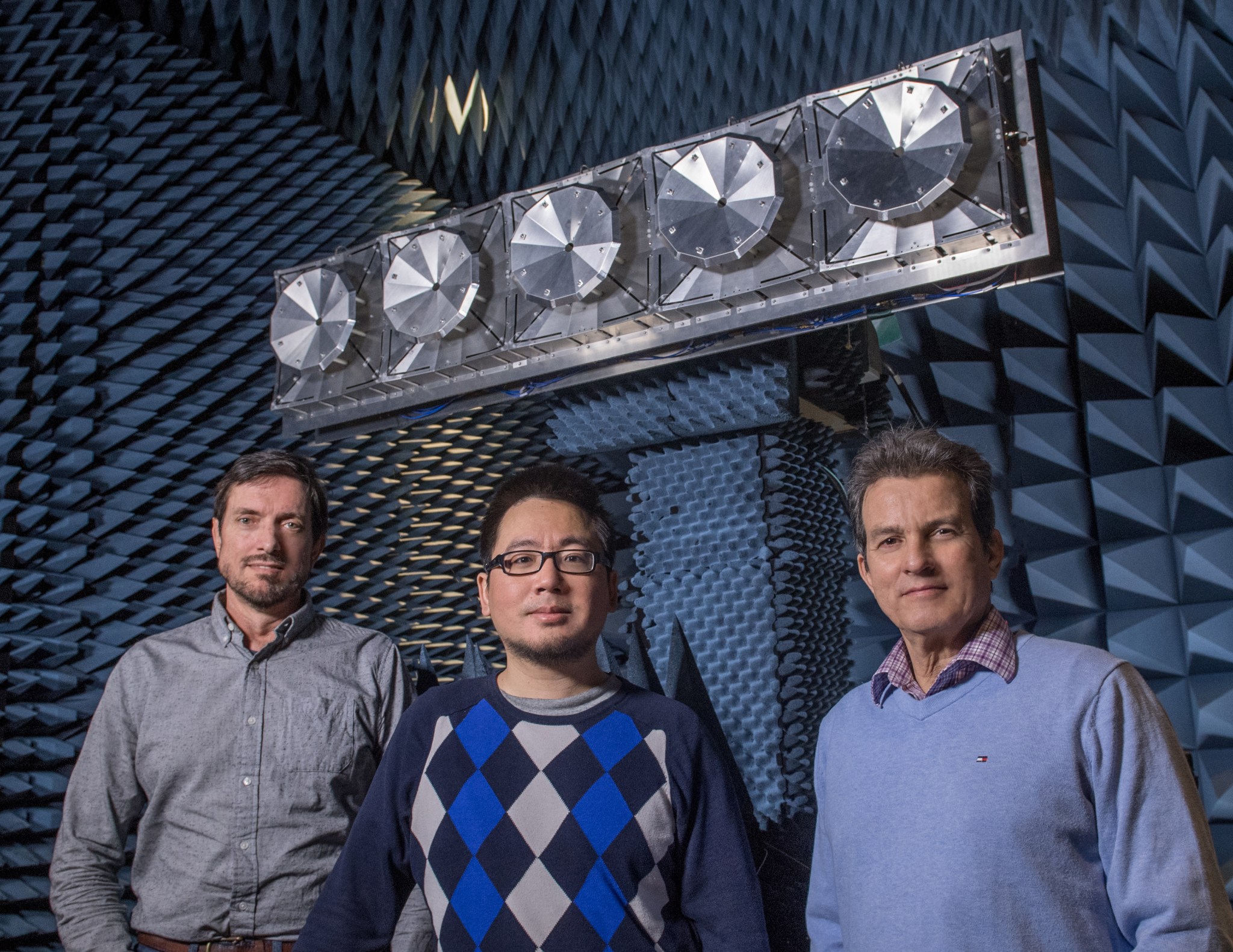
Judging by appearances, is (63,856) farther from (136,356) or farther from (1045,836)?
(136,356)

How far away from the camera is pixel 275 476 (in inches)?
63.3

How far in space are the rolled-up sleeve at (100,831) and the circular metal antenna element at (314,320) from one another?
2.17 metres

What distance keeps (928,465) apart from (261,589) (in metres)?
1.07

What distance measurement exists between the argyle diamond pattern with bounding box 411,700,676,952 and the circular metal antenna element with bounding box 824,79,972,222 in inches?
73.6

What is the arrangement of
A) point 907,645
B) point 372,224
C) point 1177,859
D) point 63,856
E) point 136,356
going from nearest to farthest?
1. point 1177,859
2. point 907,645
3. point 63,856
4. point 136,356
5. point 372,224

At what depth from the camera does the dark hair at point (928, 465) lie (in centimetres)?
124

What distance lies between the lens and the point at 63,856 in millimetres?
1456

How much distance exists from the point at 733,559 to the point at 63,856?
210cm

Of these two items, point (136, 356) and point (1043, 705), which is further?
point (136, 356)

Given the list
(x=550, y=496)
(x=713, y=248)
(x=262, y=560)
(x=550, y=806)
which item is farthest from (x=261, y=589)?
(x=713, y=248)

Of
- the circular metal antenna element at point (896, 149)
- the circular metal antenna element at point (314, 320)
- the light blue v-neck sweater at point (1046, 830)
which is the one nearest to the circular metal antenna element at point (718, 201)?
the circular metal antenna element at point (896, 149)

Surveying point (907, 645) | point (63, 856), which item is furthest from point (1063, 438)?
point (63, 856)

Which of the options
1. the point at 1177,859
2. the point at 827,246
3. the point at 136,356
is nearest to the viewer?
the point at 1177,859

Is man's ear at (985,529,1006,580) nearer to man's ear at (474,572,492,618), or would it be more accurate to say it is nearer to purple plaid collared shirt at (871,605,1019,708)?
purple plaid collared shirt at (871,605,1019,708)
